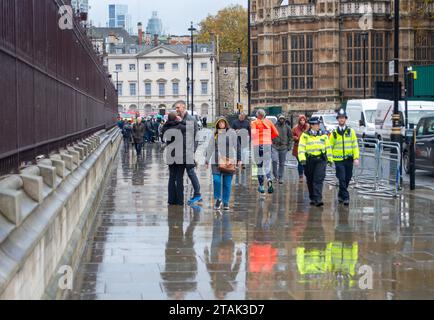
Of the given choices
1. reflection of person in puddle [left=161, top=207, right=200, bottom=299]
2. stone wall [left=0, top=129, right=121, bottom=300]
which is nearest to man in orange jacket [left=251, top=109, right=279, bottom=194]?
reflection of person in puddle [left=161, top=207, right=200, bottom=299]

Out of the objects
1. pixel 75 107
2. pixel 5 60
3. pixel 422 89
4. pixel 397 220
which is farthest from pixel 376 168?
pixel 422 89

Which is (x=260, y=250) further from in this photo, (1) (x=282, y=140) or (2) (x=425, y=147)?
(2) (x=425, y=147)

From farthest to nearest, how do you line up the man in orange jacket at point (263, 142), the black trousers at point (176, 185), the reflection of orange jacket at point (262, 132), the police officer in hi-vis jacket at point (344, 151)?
the reflection of orange jacket at point (262, 132), the man in orange jacket at point (263, 142), the police officer in hi-vis jacket at point (344, 151), the black trousers at point (176, 185)

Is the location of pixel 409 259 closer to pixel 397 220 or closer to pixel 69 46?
pixel 397 220

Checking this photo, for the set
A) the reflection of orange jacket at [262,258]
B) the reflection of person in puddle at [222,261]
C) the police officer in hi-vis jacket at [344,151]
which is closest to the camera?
the reflection of person in puddle at [222,261]

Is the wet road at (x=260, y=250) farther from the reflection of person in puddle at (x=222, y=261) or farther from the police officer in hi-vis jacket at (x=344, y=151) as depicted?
the police officer in hi-vis jacket at (x=344, y=151)

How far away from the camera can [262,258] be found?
9734 mm

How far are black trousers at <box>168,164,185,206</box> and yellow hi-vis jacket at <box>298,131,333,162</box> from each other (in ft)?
7.56

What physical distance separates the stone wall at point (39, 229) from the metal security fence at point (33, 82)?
0.85 ft

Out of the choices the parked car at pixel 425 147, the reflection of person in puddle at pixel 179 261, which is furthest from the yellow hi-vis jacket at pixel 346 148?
the parked car at pixel 425 147

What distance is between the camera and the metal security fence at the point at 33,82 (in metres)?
6.65

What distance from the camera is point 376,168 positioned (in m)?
18.7

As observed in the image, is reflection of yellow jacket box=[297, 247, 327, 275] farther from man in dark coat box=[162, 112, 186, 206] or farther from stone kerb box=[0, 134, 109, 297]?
man in dark coat box=[162, 112, 186, 206]
